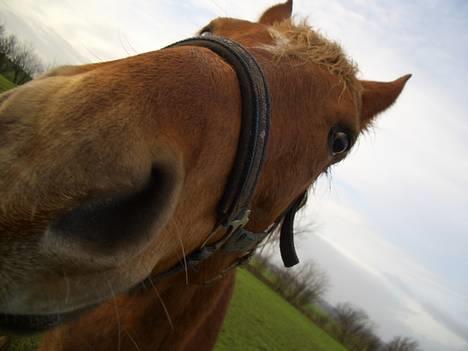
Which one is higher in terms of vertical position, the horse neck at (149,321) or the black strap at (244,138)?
the black strap at (244,138)

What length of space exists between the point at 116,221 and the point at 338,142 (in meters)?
1.84

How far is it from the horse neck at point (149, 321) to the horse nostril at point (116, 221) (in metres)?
1.44

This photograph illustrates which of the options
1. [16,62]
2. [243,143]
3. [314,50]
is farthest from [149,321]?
[16,62]

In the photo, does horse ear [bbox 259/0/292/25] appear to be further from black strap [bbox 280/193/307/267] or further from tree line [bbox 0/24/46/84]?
tree line [bbox 0/24/46/84]

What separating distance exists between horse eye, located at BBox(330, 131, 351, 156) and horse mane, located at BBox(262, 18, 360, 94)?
0.35 metres

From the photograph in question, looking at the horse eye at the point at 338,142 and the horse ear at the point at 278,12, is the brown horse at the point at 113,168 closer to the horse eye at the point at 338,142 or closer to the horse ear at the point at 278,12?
the horse eye at the point at 338,142

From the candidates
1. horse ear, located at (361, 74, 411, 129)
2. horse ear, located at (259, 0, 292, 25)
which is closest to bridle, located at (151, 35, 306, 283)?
horse ear, located at (361, 74, 411, 129)

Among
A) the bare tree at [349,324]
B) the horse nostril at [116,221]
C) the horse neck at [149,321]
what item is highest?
the horse nostril at [116,221]

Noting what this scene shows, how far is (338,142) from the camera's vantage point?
9.11 feet

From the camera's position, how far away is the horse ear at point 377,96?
335 centimetres

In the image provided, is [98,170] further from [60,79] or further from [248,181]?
[248,181]

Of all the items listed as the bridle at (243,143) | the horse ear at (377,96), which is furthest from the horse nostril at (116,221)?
the horse ear at (377,96)

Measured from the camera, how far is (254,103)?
6.71ft

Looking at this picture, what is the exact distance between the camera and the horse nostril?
1274mm
